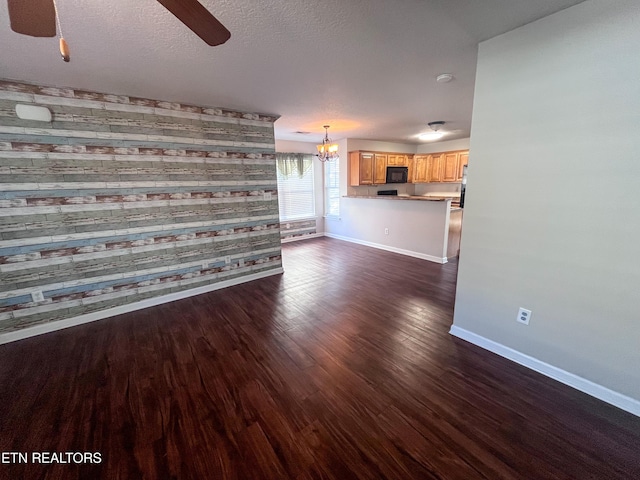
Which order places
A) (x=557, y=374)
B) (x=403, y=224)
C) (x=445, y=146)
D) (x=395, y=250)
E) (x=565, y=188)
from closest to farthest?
(x=565, y=188) → (x=557, y=374) → (x=403, y=224) → (x=395, y=250) → (x=445, y=146)

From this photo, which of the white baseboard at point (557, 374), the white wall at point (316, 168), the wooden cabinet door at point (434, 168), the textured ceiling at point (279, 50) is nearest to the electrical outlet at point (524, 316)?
the white baseboard at point (557, 374)

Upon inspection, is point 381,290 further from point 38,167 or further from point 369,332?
point 38,167

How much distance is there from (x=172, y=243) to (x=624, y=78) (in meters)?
4.20

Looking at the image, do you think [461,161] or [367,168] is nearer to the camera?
[367,168]

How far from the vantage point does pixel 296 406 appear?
1.68 metres

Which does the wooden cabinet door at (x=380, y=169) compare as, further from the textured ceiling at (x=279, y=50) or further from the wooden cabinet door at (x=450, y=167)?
the textured ceiling at (x=279, y=50)

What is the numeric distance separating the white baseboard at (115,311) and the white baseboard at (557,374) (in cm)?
299

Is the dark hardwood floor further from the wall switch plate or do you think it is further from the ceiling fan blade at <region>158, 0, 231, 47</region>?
the ceiling fan blade at <region>158, 0, 231, 47</region>

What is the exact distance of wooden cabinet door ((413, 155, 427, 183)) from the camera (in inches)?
273

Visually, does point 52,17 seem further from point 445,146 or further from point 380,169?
point 445,146

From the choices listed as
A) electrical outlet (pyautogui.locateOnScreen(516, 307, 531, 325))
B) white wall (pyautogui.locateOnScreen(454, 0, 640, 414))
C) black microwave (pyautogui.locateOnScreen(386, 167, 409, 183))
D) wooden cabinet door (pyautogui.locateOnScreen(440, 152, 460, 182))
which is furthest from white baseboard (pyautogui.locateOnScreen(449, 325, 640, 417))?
wooden cabinet door (pyautogui.locateOnScreen(440, 152, 460, 182))

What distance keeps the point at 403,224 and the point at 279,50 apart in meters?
3.90

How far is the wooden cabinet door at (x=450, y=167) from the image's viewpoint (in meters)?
6.25

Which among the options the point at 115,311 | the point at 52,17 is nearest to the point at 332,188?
the point at 115,311
